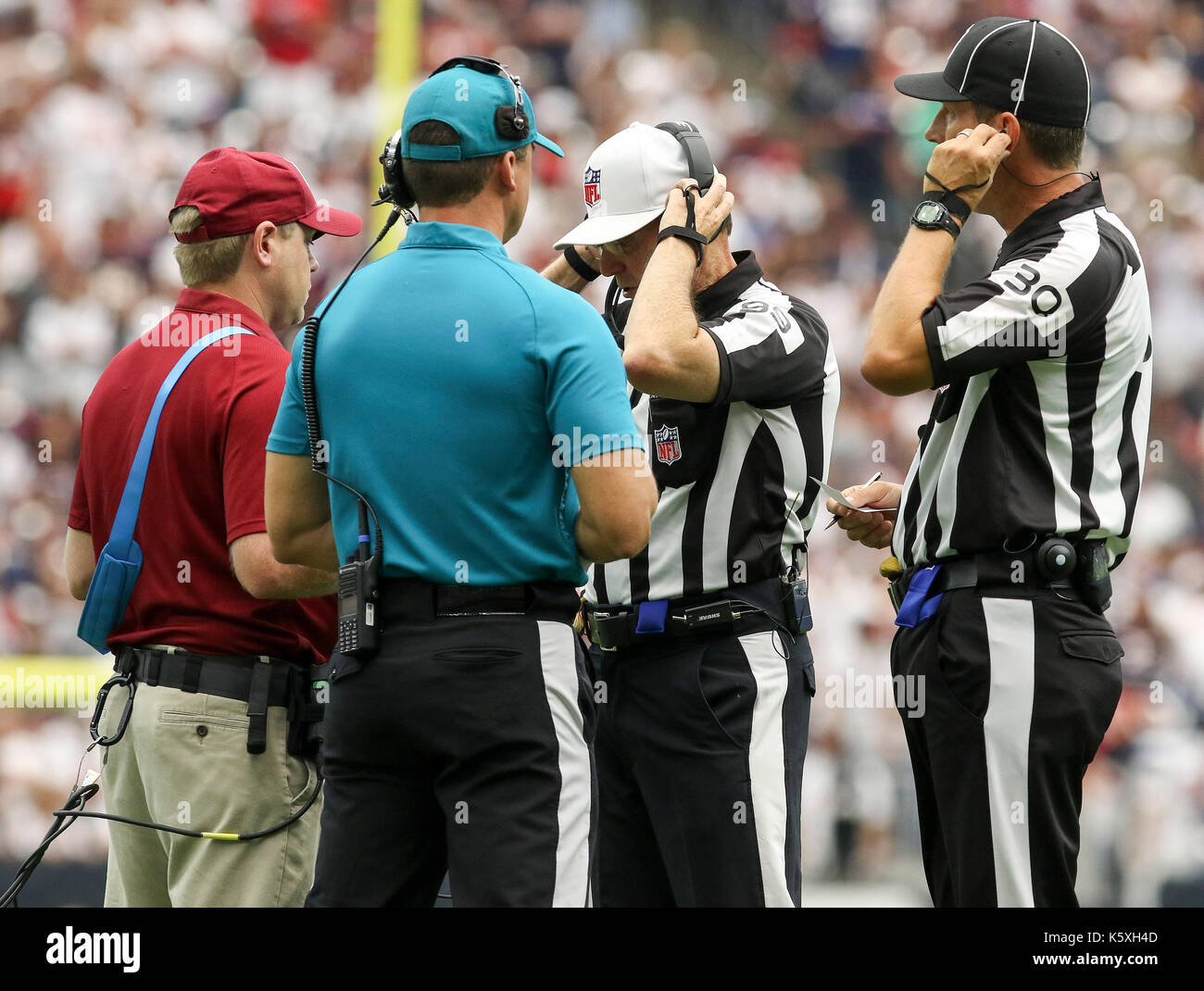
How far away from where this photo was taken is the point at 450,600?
2.32m

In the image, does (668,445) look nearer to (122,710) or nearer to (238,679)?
(238,679)

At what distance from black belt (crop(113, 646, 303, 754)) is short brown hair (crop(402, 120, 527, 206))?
101cm

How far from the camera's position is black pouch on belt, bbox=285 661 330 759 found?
9.52ft

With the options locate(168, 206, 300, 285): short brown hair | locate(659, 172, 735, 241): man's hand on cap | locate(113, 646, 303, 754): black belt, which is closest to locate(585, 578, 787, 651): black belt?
locate(113, 646, 303, 754): black belt

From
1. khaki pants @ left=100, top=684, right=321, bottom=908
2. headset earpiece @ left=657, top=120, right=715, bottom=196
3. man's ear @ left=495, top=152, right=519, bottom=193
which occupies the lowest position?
khaki pants @ left=100, top=684, right=321, bottom=908

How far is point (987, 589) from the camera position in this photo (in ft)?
8.91

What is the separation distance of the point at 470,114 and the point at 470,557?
2.42 ft

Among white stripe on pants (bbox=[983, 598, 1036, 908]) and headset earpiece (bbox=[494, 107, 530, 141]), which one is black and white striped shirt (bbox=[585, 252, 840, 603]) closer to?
white stripe on pants (bbox=[983, 598, 1036, 908])

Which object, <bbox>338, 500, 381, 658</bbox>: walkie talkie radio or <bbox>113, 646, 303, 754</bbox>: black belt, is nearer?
<bbox>338, 500, 381, 658</bbox>: walkie talkie radio

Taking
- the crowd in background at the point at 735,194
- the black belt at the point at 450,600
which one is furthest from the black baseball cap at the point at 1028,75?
the crowd in background at the point at 735,194

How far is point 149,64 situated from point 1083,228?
21.3 feet

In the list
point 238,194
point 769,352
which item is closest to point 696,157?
point 769,352

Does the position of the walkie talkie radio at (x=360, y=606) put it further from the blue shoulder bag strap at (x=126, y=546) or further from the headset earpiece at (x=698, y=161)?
the headset earpiece at (x=698, y=161)

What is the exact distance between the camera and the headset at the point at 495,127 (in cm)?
244
